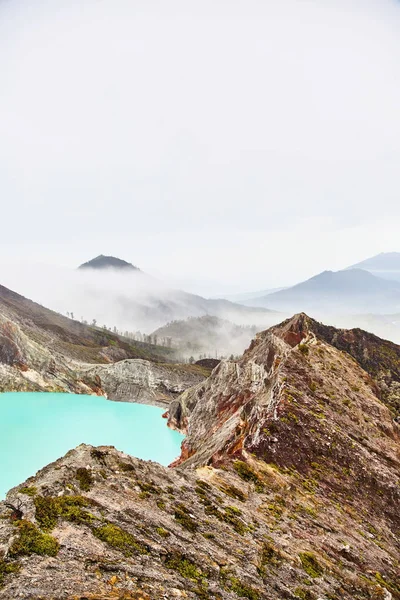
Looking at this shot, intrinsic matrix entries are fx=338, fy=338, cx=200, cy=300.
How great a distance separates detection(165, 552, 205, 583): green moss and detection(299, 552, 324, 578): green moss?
18.4ft

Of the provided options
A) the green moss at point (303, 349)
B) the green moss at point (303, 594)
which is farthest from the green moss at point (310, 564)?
the green moss at point (303, 349)

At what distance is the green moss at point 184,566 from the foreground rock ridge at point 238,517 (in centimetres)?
4

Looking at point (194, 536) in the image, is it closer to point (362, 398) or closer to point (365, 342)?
point (362, 398)

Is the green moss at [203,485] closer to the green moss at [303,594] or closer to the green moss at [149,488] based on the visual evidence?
the green moss at [149,488]

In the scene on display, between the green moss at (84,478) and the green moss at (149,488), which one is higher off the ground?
the green moss at (84,478)

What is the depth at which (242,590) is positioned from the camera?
460 inches

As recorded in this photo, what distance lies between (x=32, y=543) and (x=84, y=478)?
5.17m

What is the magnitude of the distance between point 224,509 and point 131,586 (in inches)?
329

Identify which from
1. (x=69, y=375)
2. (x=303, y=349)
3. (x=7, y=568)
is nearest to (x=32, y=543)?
(x=7, y=568)

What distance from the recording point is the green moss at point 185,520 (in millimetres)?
14266

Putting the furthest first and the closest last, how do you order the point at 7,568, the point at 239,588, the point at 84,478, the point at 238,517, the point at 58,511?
1. the point at 238,517
2. the point at 84,478
3. the point at 58,511
4. the point at 239,588
5. the point at 7,568

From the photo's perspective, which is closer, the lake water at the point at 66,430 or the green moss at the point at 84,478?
the green moss at the point at 84,478

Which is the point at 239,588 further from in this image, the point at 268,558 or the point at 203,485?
the point at 203,485

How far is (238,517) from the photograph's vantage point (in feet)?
54.3
